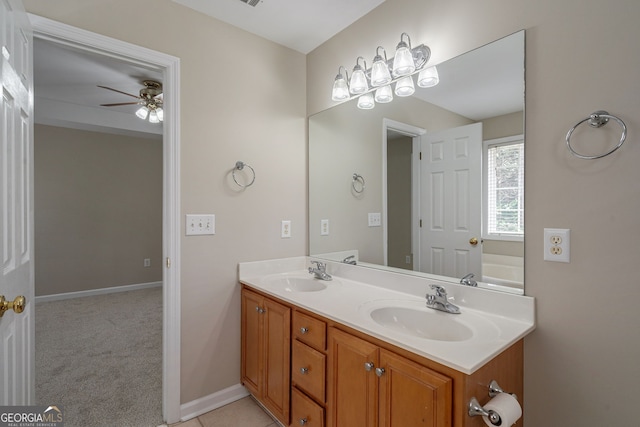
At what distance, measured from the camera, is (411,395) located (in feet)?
3.27

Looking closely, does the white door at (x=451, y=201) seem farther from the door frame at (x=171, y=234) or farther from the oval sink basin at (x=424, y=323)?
the door frame at (x=171, y=234)

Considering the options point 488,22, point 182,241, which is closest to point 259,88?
point 182,241

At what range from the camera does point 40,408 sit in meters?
1.19

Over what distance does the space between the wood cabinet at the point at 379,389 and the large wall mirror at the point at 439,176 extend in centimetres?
59

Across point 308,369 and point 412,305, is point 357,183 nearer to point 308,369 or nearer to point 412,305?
point 412,305

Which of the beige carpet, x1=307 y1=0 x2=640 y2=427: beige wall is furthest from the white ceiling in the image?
the beige carpet

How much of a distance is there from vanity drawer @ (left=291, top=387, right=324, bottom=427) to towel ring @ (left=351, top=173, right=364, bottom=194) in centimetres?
122

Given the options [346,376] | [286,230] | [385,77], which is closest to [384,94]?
[385,77]

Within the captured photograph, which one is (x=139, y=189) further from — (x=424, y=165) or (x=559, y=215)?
(x=559, y=215)

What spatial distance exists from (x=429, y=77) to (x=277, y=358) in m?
1.68

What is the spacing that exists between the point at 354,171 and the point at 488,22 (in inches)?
41.2

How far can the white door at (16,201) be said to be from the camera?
96cm

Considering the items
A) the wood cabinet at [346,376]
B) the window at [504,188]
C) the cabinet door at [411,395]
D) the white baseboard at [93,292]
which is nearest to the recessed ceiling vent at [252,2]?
the window at [504,188]

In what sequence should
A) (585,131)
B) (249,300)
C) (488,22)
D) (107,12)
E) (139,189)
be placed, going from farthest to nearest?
(139,189), (249,300), (107,12), (488,22), (585,131)
